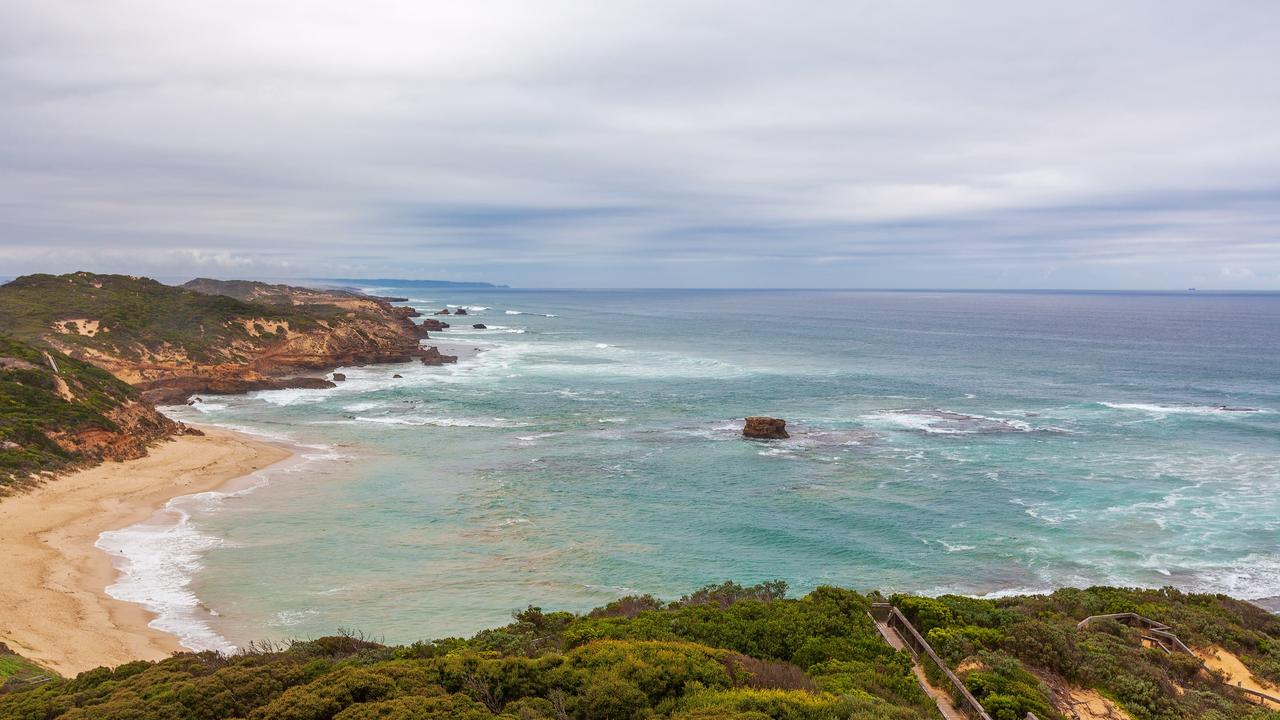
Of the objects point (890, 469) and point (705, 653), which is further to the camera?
point (890, 469)

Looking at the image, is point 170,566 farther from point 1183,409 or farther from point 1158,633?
point 1183,409

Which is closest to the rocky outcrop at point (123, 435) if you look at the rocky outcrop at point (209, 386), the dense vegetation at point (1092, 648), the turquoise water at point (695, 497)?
the turquoise water at point (695, 497)

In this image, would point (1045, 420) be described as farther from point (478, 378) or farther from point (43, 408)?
point (43, 408)

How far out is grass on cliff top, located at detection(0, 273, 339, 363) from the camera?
67188 mm

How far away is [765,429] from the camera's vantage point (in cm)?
4828

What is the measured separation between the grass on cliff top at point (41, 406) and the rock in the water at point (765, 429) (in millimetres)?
38338

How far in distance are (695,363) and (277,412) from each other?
153 ft

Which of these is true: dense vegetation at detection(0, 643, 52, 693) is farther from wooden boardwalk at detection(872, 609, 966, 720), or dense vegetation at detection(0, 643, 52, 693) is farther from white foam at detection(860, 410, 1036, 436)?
white foam at detection(860, 410, 1036, 436)

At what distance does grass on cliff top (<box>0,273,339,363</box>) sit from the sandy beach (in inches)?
1111

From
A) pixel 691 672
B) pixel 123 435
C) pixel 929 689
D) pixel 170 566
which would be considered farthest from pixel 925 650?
pixel 123 435

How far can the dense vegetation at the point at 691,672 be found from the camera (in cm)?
1278

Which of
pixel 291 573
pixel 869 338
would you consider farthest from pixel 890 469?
pixel 869 338

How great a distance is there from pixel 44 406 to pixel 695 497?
37.6m

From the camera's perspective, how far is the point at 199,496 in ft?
118
